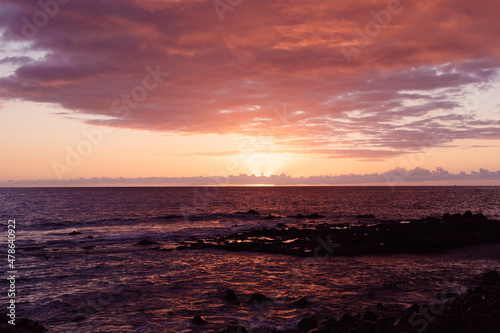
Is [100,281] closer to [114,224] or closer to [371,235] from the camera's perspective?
[371,235]

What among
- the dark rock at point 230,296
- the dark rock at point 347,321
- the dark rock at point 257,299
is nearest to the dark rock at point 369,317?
the dark rock at point 347,321

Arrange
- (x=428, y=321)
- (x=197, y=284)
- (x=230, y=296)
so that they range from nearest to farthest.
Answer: (x=428, y=321), (x=230, y=296), (x=197, y=284)

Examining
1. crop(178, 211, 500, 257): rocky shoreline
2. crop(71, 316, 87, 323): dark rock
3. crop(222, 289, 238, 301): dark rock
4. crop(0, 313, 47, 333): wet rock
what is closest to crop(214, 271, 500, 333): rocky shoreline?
crop(222, 289, 238, 301): dark rock

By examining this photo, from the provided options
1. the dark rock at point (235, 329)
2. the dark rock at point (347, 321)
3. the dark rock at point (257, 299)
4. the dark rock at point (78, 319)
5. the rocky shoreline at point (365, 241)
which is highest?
the dark rock at point (347, 321)

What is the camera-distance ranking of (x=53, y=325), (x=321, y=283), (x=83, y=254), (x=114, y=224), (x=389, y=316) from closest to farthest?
(x=389, y=316) < (x=53, y=325) < (x=321, y=283) < (x=83, y=254) < (x=114, y=224)

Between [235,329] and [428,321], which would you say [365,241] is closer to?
[428,321]

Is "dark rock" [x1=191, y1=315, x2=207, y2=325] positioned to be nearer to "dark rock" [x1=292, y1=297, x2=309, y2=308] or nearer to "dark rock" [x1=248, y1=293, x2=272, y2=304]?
"dark rock" [x1=248, y1=293, x2=272, y2=304]

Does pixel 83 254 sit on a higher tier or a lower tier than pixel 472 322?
lower

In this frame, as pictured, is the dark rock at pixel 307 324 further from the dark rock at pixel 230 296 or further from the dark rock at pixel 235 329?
the dark rock at pixel 230 296

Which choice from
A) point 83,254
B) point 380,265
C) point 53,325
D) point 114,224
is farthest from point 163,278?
point 114,224

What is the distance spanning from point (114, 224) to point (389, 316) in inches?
2057

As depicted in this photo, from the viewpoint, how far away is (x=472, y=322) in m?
10.6

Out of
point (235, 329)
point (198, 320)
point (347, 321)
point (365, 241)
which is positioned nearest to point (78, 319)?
point (198, 320)

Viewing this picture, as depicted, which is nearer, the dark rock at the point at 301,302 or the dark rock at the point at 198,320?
the dark rock at the point at 198,320
